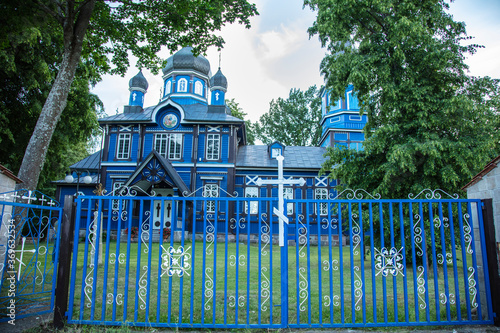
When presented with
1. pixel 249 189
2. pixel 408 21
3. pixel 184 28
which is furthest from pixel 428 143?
pixel 249 189

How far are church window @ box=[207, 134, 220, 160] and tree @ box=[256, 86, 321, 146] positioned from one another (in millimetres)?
14787

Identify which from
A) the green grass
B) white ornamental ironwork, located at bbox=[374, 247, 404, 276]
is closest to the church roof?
the green grass

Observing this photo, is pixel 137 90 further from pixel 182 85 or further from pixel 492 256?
pixel 492 256

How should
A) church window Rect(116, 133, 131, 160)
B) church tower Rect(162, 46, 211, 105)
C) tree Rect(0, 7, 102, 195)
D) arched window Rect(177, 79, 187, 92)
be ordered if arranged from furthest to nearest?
arched window Rect(177, 79, 187, 92)
church tower Rect(162, 46, 211, 105)
church window Rect(116, 133, 131, 160)
tree Rect(0, 7, 102, 195)

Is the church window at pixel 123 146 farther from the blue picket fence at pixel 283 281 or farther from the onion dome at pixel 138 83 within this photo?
the blue picket fence at pixel 283 281

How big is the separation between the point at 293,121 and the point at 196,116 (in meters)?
16.5

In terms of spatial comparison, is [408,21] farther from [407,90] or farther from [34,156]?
[34,156]

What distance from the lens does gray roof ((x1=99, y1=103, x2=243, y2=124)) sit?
1927 centimetres

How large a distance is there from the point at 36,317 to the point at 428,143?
9460 mm

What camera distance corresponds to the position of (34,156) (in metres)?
6.76

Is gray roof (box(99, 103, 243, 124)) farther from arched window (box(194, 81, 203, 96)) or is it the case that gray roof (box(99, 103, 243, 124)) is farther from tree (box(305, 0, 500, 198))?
tree (box(305, 0, 500, 198))

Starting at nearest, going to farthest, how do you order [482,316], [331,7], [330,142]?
[482,316] < [331,7] < [330,142]

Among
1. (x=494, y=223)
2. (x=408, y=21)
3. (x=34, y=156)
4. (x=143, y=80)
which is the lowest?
(x=494, y=223)

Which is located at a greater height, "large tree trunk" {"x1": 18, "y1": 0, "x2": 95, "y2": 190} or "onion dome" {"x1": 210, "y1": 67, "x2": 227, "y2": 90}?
"onion dome" {"x1": 210, "y1": 67, "x2": 227, "y2": 90}
